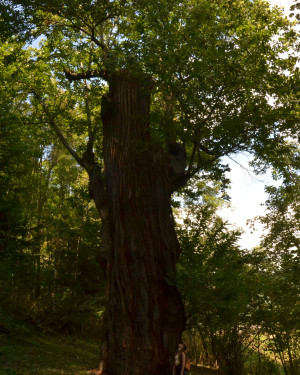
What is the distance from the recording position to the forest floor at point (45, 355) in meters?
7.10

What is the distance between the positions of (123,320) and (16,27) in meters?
7.55

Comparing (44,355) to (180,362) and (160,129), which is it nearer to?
(180,362)

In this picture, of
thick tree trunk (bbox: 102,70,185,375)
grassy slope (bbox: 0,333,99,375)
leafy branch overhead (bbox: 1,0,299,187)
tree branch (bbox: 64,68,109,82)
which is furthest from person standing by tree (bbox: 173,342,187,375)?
tree branch (bbox: 64,68,109,82)

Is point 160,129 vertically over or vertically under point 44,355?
over

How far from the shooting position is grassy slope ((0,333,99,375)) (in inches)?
279

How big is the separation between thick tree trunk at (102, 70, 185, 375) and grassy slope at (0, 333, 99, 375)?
151 cm

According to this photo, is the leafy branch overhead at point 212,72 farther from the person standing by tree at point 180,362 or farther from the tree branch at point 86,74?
the person standing by tree at point 180,362

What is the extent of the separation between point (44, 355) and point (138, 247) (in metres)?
4.18

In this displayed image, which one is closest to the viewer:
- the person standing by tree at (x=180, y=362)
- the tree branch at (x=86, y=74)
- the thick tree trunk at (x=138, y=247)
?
the person standing by tree at (x=180, y=362)

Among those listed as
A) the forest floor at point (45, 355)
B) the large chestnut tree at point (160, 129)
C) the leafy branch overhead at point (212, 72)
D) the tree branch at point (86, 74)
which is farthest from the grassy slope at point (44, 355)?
the tree branch at point (86, 74)

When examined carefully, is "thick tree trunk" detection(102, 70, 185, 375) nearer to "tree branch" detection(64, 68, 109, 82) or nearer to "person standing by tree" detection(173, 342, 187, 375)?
"person standing by tree" detection(173, 342, 187, 375)

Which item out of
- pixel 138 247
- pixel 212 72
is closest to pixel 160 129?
pixel 212 72

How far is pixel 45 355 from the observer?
345 inches

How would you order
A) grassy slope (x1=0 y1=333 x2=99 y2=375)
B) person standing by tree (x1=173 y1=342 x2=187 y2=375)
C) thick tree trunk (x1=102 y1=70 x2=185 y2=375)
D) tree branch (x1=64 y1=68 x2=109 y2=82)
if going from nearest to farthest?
1. person standing by tree (x1=173 y1=342 x2=187 y2=375)
2. thick tree trunk (x1=102 y1=70 x2=185 y2=375)
3. grassy slope (x1=0 y1=333 x2=99 y2=375)
4. tree branch (x1=64 y1=68 x2=109 y2=82)
